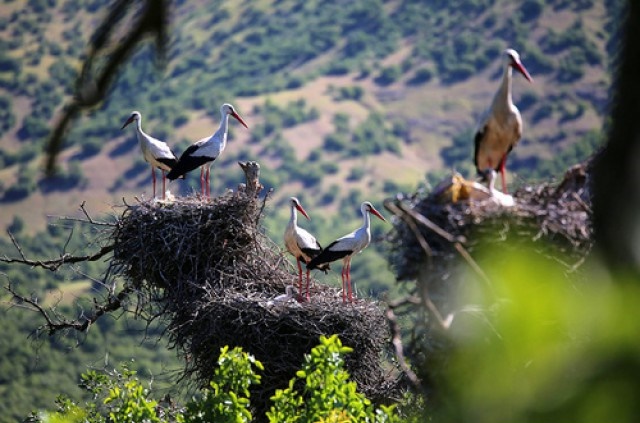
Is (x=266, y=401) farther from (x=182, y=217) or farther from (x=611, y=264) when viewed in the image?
(x=611, y=264)

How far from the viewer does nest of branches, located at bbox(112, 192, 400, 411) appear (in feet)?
28.2

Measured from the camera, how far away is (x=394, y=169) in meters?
75.6

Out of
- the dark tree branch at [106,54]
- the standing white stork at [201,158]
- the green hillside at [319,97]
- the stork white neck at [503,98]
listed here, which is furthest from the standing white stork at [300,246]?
the green hillside at [319,97]

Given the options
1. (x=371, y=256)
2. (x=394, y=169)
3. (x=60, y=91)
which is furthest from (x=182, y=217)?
(x=60, y=91)

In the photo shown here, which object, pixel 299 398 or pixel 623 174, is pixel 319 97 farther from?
pixel 623 174

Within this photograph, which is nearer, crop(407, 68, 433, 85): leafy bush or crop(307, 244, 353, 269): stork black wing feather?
crop(307, 244, 353, 269): stork black wing feather

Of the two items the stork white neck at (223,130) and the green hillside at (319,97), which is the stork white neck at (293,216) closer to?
the stork white neck at (223,130)

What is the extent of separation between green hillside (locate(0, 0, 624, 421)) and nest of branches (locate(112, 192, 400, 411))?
45.7 metres

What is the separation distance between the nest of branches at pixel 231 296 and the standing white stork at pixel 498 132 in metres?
1.89

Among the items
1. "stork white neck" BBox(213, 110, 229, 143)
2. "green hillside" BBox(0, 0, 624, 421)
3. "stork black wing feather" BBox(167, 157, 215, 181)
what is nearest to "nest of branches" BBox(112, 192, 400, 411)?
"stork black wing feather" BBox(167, 157, 215, 181)

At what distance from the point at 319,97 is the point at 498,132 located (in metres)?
81.7

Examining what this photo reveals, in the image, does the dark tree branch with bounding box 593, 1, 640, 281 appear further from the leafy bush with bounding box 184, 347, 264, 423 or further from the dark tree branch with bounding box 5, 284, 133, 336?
the dark tree branch with bounding box 5, 284, 133, 336

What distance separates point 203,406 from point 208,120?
255ft

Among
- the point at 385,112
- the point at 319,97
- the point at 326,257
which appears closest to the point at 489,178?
the point at 326,257
